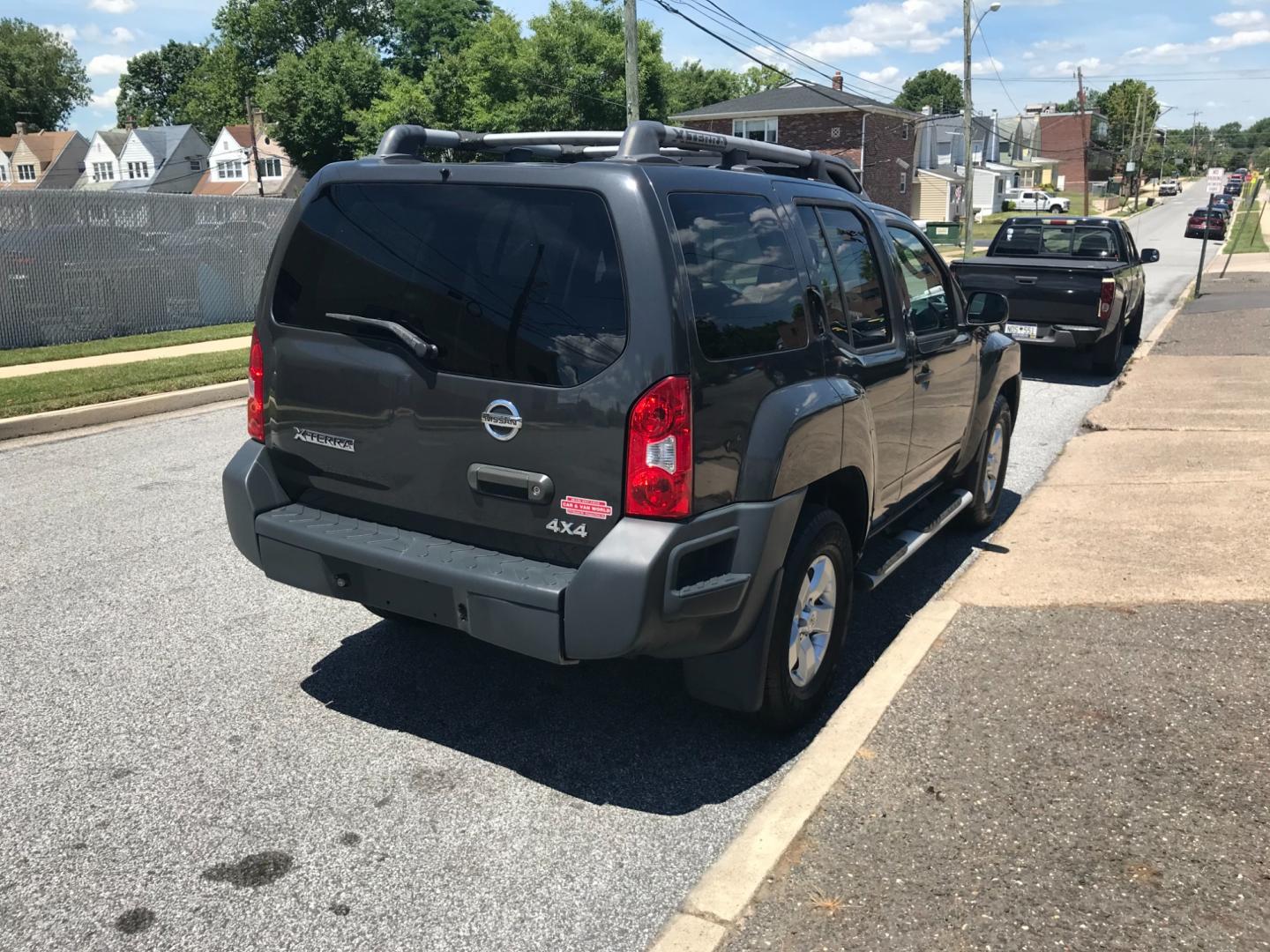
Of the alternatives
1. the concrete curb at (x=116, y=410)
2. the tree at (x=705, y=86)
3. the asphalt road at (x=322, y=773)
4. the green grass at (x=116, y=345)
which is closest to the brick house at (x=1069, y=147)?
the tree at (x=705, y=86)

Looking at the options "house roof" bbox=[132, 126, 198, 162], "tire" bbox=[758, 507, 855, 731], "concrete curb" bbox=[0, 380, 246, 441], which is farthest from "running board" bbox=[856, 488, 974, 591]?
"house roof" bbox=[132, 126, 198, 162]

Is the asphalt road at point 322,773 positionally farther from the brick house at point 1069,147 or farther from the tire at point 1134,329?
the brick house at point 1069,147

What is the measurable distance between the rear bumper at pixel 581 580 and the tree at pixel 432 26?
78.6 metres

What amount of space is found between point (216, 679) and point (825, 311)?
2820mm

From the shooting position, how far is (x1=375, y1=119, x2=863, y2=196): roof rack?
3598 mm

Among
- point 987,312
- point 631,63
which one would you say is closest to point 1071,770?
point 987,312

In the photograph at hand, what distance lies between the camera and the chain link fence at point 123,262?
14.3m

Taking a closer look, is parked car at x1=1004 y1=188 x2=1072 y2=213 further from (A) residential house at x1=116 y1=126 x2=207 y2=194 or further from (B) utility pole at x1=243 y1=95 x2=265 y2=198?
(A) residential house at x1=116 y1=126 x2=207 y2=194

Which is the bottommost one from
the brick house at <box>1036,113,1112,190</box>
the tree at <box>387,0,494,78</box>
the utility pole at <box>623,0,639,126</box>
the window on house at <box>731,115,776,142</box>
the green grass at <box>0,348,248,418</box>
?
the green grass at <box>0,348,248,418</box>

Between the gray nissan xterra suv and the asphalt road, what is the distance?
1.75ft

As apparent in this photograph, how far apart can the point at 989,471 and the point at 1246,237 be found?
54.4 meters

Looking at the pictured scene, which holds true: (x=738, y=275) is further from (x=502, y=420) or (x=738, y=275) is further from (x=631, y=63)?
(x=631, y=63)

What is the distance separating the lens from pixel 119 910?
288 centimetres

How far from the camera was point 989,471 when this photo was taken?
6625 millimetres
